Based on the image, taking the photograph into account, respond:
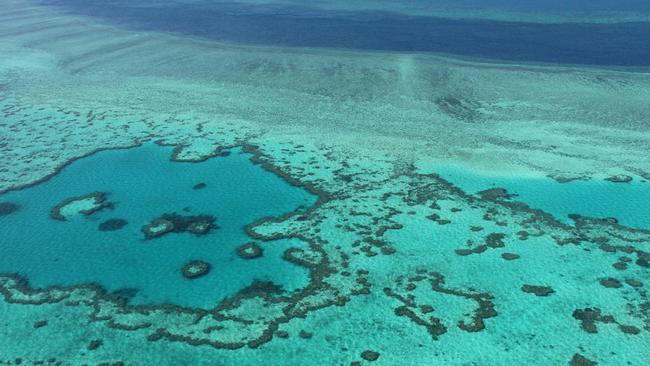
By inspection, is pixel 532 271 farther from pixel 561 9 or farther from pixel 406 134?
pixel 561 9

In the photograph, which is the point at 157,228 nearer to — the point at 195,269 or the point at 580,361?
the point at 195,269

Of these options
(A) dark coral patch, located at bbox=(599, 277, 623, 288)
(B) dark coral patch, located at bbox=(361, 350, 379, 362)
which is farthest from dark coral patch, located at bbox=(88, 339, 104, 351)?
(A) dark coral patch, located at bbox=(599, 277, 623, 288)

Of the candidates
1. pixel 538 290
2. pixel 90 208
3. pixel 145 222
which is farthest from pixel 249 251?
pixel 538 290

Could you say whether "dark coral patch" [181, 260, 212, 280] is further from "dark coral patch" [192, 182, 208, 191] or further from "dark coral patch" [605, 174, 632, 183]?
"dark coral patch" [605, 174, 632, 183]

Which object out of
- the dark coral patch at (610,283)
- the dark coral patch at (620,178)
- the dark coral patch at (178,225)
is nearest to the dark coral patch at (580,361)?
the dark coral patch at (610,283)

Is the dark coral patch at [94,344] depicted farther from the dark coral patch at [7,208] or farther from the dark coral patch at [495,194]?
the dark coral patch at [495,194]
